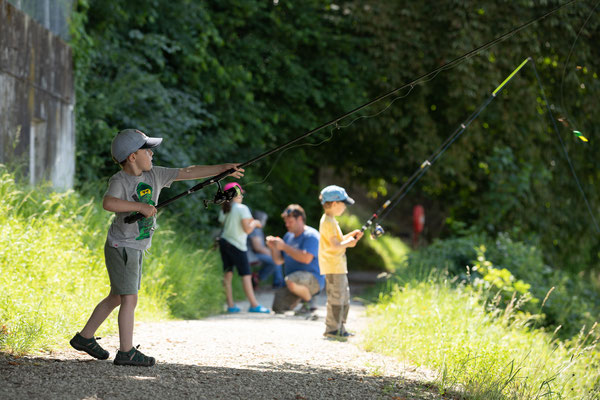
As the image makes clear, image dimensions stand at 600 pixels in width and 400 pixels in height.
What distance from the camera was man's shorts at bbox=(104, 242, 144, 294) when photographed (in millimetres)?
5230

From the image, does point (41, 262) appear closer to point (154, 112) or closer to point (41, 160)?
point (41, 160)

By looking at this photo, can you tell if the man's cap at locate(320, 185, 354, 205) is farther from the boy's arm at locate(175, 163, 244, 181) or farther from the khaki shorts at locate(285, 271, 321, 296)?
the boy's arm at locate(175, 163, 244, 181)

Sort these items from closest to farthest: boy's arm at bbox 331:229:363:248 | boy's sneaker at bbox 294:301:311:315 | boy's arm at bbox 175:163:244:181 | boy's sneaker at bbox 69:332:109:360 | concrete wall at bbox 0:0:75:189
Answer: boy's sneaker at bbox 69:332:109:360 < boy's arm at bbox 175:163:244:181 < boy's arm at bbox 331:229:363:248 < concrete wall at bbox 0:0:75:189 < boy's sneaker at bbox 294:301:311:315

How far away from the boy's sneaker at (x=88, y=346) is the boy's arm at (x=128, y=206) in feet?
2.92

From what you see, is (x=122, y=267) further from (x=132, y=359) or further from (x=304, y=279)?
(x=304, y=279)

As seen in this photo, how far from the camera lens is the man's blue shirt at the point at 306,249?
933 cm

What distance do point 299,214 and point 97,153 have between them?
13.2ft

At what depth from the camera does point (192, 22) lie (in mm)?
13758

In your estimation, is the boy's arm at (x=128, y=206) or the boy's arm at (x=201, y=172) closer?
the boy's arm at (x=128, y=206)

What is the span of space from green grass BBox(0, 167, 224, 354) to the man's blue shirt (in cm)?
107

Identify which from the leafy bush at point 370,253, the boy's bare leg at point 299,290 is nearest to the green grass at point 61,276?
the boy's bare leg at point 299,290

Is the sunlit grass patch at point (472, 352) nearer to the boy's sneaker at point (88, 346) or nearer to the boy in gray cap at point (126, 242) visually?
the boy in gray cap at point (126, 242)

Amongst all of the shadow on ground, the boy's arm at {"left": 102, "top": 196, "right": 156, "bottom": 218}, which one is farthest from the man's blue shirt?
the boy's arm at {"left": 102, "top": 196, "right": 156, "bottom": 218}

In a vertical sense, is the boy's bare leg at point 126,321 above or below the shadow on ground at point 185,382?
above
